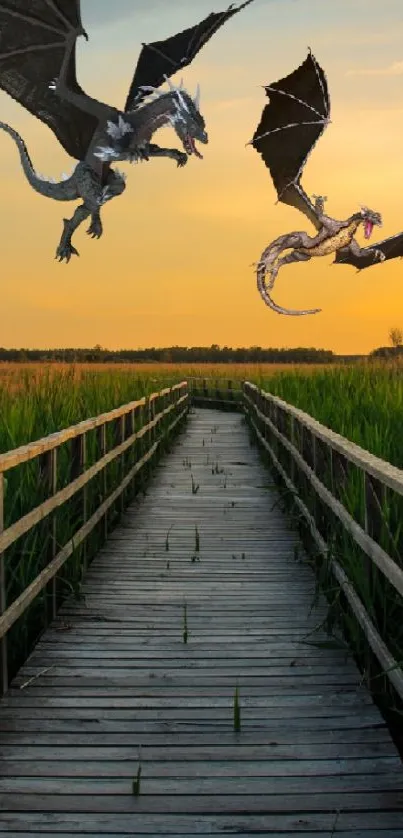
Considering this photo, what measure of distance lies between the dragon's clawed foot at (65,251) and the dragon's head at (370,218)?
4468 millimetres

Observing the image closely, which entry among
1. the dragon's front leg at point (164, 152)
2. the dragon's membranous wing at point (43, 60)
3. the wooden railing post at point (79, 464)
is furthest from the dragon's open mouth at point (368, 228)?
the wooden railing post at point (79, 464)

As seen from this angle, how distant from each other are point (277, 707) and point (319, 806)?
89 cm

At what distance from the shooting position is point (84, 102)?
15.6 metres

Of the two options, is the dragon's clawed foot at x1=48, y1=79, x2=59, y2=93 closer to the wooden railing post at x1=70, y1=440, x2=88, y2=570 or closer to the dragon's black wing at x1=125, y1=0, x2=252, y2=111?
the dragon's black wing at x1=125, y1=0, x2=252, y2=111

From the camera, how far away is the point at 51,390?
10.0m

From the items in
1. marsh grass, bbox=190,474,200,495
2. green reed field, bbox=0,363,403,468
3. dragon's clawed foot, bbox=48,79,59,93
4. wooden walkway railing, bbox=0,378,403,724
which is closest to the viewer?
wooden walkway railing, bbox=0,378,403,724

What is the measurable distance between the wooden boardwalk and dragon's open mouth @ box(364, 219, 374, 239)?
362 inches

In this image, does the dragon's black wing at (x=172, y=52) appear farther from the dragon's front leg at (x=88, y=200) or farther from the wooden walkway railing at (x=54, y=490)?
the wooden walkway railing at (x=54, y=490)

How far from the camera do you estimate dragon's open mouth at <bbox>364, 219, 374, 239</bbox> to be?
15.0 meters

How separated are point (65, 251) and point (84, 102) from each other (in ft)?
7.45

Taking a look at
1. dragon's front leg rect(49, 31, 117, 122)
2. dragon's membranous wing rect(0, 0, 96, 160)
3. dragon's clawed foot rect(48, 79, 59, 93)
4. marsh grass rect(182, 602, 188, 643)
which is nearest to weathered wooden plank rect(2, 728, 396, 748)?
marsh grass rect(182, 602, 188, 643)

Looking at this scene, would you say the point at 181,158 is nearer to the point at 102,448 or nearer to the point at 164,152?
the point at 164,152

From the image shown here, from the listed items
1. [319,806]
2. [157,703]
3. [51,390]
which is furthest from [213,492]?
[319,806]

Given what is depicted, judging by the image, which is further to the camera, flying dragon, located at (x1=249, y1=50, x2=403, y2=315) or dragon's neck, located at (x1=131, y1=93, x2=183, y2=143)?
flying dragon, located at (x1=249, y1=50, x2=403, y2=315)
